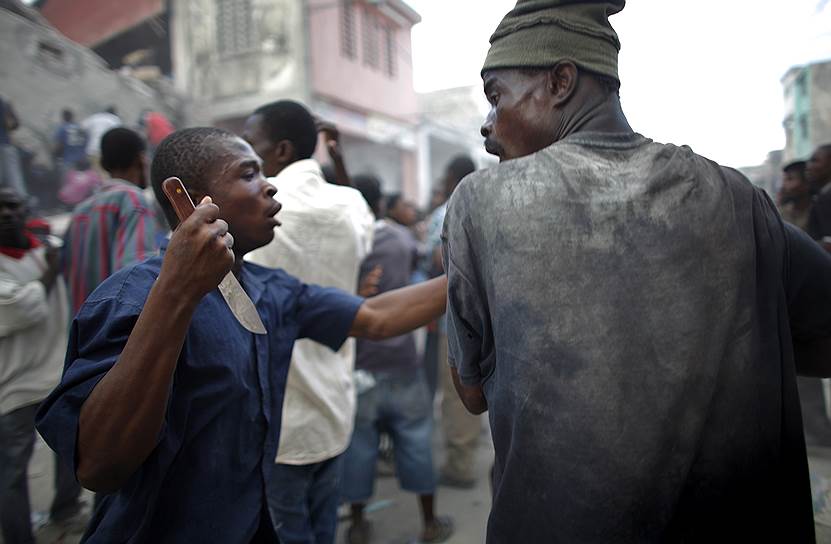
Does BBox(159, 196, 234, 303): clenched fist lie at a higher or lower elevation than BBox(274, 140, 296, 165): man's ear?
lower

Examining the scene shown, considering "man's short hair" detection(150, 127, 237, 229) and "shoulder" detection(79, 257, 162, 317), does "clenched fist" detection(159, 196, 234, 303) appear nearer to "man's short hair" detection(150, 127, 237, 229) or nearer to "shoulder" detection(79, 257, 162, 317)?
"shoulder" detection(79, 257, 162, 317)

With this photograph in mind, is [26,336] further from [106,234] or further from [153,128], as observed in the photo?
[153,128]

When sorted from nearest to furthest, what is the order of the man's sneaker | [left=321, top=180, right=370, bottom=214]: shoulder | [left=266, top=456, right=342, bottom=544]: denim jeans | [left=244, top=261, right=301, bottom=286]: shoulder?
1. [left=244, top=261, right=301, bottom=286]: shoulder
2. [left=266, top=456, right=342, bottom=544]: denim jeans
3. [left=321, top=180, right=370, bottom=214]: shoulder
4. the man's sneaker

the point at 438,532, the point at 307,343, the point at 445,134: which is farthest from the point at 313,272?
the point at 445,134

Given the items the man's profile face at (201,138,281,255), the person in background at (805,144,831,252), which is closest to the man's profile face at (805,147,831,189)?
the person in background at (805,144,831,252)

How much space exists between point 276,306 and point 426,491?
190 centimetres

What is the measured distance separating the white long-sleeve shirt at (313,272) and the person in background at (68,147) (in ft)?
25.1

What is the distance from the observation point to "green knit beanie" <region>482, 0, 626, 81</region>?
1.17 meters

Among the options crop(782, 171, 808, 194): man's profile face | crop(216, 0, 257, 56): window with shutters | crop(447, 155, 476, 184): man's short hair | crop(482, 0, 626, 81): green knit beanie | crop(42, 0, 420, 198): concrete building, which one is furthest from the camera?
crop(216, 0, 257, 56): window with shutters

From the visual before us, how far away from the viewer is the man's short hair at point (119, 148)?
318 cm

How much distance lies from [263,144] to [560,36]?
5.09 ft

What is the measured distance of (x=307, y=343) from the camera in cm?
226

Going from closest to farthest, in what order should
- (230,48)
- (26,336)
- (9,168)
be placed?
(26,336) → (9,168) → (230,48)

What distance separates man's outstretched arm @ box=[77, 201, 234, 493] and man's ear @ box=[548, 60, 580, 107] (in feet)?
2.39
